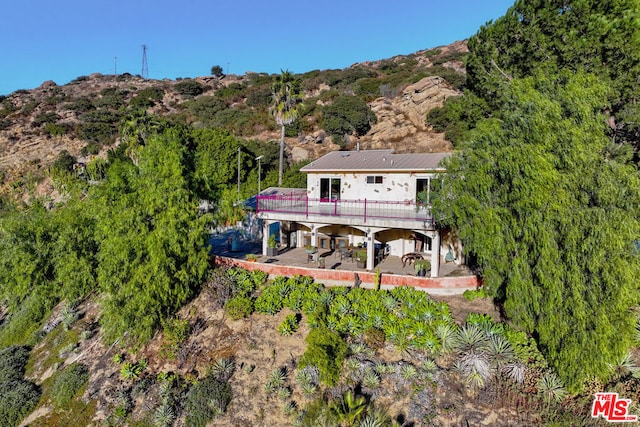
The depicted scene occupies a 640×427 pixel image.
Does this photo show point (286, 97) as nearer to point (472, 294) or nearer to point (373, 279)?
point (373, 279)

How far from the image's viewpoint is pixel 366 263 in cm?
1969

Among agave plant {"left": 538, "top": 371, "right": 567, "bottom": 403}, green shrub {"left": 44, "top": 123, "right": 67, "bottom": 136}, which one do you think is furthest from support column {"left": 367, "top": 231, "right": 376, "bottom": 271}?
green shrub {"left": 44, "top": 123, "right": 67, "bottom": 136}

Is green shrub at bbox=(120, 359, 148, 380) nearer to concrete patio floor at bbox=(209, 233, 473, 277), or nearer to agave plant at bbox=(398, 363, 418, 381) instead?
concrete patio floor at bbox=(209, 233, 473, 277)

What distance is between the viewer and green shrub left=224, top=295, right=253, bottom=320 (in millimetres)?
16500

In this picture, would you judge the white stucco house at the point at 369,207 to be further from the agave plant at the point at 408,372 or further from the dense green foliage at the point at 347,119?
the dense green foliage at the point at 347,119

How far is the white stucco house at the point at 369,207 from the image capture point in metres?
18.8

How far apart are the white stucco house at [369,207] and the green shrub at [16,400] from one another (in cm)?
1358

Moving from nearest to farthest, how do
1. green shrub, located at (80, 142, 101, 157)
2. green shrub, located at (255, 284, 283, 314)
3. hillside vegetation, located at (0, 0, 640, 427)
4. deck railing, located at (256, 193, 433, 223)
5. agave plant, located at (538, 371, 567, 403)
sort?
1. hillside vegetation, located at (0, 0, 640, 427)
2. agave plant, located at (538, 371, 567, 403)
3. green shrub, located at (255, 284, 283, 314)
4. deck railing, located at (256, 193, 433, 223)
5. green shrub, located at (80, 142, 101, 157)

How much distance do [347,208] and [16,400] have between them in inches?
753

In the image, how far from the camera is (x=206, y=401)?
44.0 ft

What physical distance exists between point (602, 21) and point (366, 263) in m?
15.2

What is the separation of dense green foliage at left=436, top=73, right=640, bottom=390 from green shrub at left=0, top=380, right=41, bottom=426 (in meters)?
21.5

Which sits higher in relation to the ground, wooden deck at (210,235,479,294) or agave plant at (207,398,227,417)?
wooden deck at (210,235,479,294)

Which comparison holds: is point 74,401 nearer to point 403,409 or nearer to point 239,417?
point 239,417
